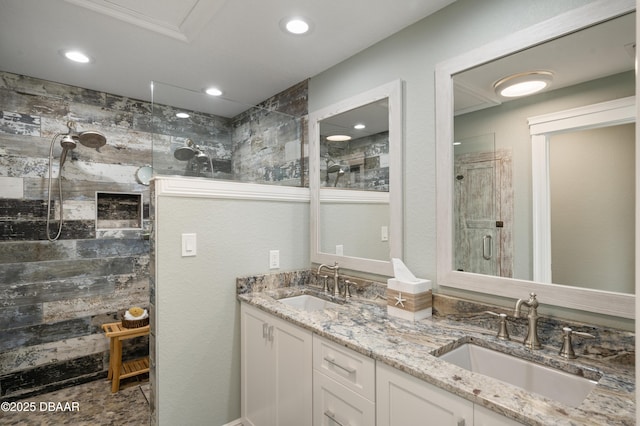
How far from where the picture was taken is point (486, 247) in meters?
1.54

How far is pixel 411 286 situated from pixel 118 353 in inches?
94.5

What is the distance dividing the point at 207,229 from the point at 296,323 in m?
0.85

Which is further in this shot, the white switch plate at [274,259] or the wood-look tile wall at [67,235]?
the wood-look tile wall at [67,235]

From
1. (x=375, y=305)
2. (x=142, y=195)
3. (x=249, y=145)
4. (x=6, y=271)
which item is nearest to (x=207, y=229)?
(x=249, y=145)

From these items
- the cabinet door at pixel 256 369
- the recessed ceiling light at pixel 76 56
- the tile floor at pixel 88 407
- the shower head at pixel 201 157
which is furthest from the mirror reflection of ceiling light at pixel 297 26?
the tile floor at pixel 88 407

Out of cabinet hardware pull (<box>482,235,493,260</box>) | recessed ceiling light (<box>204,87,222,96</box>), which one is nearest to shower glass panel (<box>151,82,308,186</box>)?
recessed ceiling light (<box>204,87,222,96</box>)

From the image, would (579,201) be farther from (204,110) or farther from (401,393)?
(204,110)

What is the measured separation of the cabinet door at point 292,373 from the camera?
161 centimetres

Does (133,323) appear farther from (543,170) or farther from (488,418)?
(543,170)

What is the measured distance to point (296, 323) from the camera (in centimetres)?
166

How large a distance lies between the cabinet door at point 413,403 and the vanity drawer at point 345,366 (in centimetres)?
4

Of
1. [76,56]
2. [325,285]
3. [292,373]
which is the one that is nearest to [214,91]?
[76,56]

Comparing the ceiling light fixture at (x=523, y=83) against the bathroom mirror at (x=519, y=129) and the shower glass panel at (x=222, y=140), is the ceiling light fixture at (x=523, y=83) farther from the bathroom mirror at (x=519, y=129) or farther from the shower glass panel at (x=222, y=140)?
the shower glass panel at (x=222, y=140)

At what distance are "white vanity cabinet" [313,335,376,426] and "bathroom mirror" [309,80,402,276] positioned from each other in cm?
67
